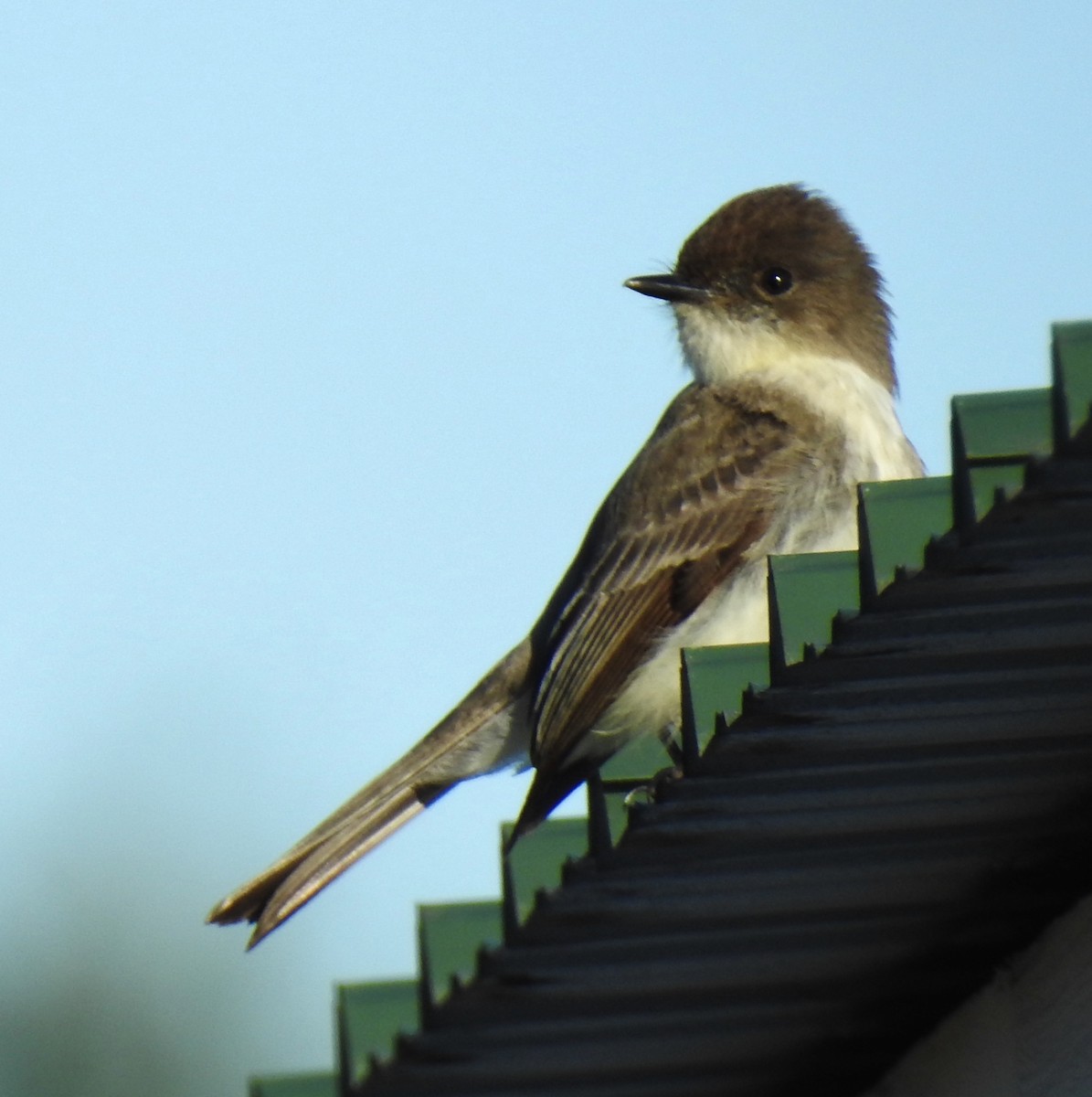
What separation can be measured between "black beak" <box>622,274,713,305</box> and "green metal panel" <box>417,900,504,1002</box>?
12.4 ft

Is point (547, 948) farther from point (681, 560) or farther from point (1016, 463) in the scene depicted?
point (681, 560)

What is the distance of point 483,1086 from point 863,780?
3.44 feet

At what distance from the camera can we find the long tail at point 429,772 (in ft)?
17.2

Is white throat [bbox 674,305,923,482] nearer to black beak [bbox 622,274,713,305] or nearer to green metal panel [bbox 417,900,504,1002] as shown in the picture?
black beak [bbox 622,274,713,305]

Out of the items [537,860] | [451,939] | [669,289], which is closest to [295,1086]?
[451,939]

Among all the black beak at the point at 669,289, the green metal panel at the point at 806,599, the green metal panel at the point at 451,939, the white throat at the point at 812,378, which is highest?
the black beak at the point at 669,289

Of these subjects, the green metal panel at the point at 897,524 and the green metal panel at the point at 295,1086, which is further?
the green metal panel at the point at 295,1086

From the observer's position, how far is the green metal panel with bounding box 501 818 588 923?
3104 millimetres

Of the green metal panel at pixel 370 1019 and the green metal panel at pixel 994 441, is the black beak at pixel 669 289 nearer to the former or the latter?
the green metal panel at pixel 370 1019

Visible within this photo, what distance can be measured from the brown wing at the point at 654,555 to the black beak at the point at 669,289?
115 cm

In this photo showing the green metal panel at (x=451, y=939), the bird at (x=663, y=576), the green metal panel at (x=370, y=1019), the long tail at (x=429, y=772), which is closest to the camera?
the green metal panel at (x=451, y=939)

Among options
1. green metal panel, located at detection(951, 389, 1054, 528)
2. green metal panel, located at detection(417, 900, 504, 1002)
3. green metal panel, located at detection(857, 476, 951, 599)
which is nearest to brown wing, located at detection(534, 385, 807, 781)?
green metal panel, located at detection(417, 900, 504, 1002)

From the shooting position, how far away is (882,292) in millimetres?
7246

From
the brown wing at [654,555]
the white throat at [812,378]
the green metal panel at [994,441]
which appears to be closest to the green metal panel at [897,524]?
the green metal panel at [994,441]
